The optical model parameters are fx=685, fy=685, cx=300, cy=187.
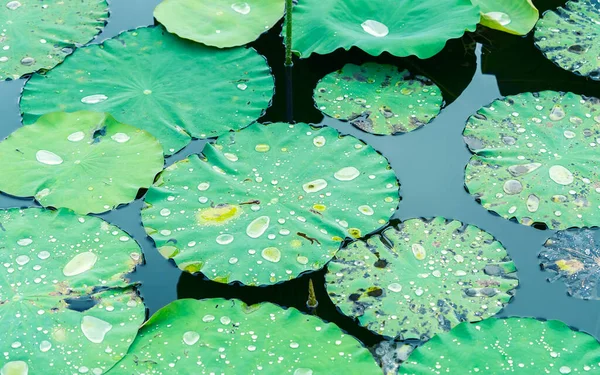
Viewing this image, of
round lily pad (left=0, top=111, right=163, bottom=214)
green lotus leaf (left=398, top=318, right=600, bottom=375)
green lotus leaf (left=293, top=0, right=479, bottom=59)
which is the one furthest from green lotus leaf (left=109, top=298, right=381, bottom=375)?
green lotus leaf (left=293, top=0, right=479, bottom=59)

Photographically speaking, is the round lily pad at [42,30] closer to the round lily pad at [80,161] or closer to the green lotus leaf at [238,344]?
the round lily pad at [80,161]

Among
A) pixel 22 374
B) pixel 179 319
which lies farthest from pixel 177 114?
pixel 22 374

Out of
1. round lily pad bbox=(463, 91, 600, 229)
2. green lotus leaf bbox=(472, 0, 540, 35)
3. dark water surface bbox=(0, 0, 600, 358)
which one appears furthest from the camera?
green lotus leaf bbox=(472, 0, 540, 35)

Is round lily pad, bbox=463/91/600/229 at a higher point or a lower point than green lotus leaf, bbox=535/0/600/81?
lower

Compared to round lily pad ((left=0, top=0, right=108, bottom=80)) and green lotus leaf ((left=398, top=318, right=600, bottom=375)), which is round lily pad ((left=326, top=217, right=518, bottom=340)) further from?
round lily pad ((left=0, top=0, right=108, bottom=80))

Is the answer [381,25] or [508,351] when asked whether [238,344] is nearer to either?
[508,351]

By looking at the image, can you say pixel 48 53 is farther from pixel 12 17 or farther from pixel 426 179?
pixel 426 179

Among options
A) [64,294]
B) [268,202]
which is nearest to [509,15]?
[268,202]

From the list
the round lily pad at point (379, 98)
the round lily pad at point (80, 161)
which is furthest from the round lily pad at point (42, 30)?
the round lily pad at point (379, 98)
